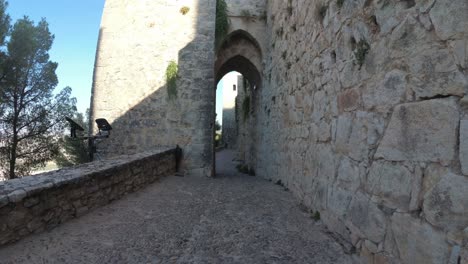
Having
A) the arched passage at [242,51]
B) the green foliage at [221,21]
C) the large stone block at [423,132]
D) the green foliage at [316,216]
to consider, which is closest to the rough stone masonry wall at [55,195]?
the green foliage at [316,216]

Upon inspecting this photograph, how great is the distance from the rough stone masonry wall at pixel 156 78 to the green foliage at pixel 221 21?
0.45 m

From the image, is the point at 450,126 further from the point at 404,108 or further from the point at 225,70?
the point at 225,70

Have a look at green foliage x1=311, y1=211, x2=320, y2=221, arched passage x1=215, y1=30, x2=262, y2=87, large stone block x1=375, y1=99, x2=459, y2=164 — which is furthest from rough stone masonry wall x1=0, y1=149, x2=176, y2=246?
arched passage x1=215, y1=30, x2=262, y2=87

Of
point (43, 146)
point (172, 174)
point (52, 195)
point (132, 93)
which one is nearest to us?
point (52, 195)

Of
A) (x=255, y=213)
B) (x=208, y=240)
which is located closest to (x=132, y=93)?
(x=255, y=213)

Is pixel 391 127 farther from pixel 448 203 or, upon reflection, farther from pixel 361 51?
pixel 361 51

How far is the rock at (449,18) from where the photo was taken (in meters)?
1.55

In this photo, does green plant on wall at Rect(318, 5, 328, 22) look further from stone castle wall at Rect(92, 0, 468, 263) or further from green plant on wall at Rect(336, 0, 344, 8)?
green plant on wall at Rect(336, 0, 344, 8)

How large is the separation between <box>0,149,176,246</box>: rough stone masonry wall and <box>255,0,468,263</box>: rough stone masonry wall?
2610 millimetres

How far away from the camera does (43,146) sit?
508 inches

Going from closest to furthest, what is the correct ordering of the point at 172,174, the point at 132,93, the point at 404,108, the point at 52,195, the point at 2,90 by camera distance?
1. the point at 404,108
2. the point at 52,195
3. the point at 172,174
4. the point at 132,93
5. the point at 2,90

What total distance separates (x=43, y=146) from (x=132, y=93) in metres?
7.59

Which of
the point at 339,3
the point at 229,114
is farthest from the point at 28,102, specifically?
the point at 229,114

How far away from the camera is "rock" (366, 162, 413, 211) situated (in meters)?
1.94
